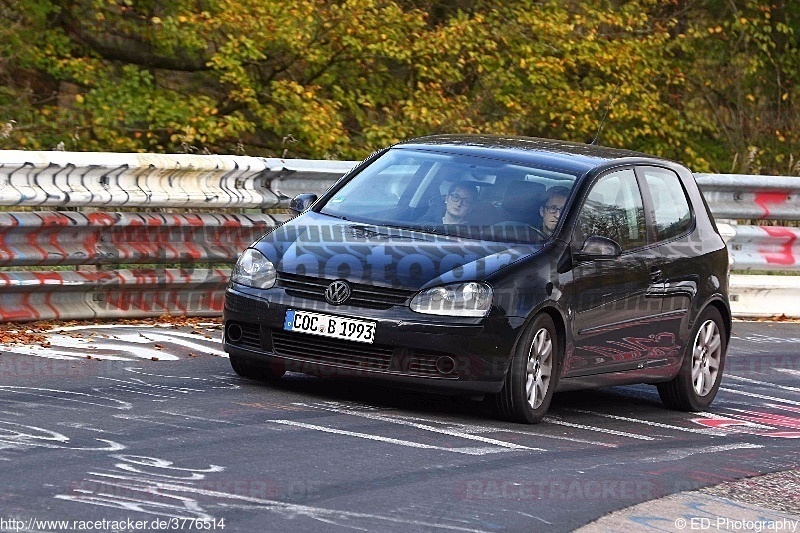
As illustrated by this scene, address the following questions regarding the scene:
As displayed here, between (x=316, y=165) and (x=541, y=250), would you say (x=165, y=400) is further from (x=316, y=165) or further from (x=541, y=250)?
(x=316, y=165)

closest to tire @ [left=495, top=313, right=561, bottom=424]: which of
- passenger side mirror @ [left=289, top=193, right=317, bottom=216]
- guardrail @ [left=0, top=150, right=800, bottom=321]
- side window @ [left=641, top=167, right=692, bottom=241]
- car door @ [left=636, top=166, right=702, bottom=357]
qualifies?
car door @ [left=636, top=166, right=702, bottom=357]

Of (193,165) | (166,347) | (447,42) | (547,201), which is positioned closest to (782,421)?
(547,201)

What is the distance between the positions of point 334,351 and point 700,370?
A: 3.05 metres

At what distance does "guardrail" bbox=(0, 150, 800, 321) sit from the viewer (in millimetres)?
11555

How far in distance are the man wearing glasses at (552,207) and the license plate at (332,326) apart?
4.38ft

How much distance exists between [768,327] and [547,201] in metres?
6.94

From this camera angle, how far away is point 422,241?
9.33 metres

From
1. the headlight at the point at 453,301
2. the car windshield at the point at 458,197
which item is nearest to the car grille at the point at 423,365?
the headlight at the point at 453,301

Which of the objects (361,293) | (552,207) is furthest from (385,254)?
(552,207)

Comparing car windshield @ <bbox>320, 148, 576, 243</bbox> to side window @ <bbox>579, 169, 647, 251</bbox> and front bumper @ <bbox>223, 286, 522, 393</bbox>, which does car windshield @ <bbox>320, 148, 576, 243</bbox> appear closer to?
side window @ <bbox>579, 169, 647, 251</bbox>

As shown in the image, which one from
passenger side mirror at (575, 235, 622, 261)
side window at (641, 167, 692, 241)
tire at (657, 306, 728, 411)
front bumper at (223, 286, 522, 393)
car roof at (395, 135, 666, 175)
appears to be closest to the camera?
front bumper at (223, 286, 522, 393)

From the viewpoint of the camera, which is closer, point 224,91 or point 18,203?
point 18,203

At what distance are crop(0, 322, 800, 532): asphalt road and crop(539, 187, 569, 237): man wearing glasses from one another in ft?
3.67

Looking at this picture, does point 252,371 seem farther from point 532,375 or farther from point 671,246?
point 671,246
